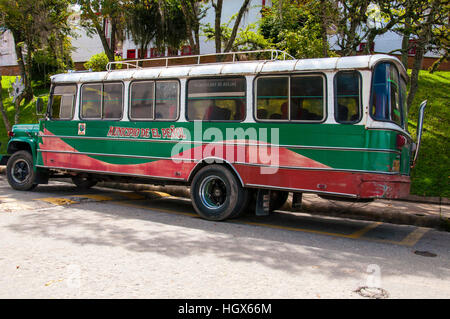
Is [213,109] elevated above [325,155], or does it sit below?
above

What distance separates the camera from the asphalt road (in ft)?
13.8

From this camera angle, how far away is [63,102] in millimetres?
10055

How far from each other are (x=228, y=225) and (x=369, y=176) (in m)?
2.51

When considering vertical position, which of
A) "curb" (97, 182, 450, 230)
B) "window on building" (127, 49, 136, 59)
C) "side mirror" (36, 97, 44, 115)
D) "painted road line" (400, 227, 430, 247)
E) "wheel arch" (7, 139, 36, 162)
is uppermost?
"window on building" (127, 49, 136, 59)

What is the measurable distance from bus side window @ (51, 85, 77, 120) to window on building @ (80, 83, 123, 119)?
36 centimetres

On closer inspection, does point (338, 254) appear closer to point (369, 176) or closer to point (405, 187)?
point (369, 176)

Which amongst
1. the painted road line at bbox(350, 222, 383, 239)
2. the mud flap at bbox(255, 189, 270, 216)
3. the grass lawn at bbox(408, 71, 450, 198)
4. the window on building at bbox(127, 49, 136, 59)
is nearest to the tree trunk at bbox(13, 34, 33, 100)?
the window on building at bbox(127, 49, 136, 59)

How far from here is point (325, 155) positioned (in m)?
6.80

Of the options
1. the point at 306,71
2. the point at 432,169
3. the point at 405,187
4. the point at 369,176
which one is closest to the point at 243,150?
the point at 306,71

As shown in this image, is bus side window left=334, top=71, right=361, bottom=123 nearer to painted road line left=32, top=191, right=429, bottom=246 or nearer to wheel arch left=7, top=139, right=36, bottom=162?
painted road line left=32, top=191, right=429, bottom=246

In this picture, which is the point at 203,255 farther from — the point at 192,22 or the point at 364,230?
the point at 192,22

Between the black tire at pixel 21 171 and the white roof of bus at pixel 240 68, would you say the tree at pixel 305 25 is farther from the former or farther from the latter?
the black tire at pixel 21 171

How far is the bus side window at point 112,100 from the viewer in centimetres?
911

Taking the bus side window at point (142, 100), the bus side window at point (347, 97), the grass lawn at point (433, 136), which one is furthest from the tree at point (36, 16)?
the bus side window at point (347, 97)
